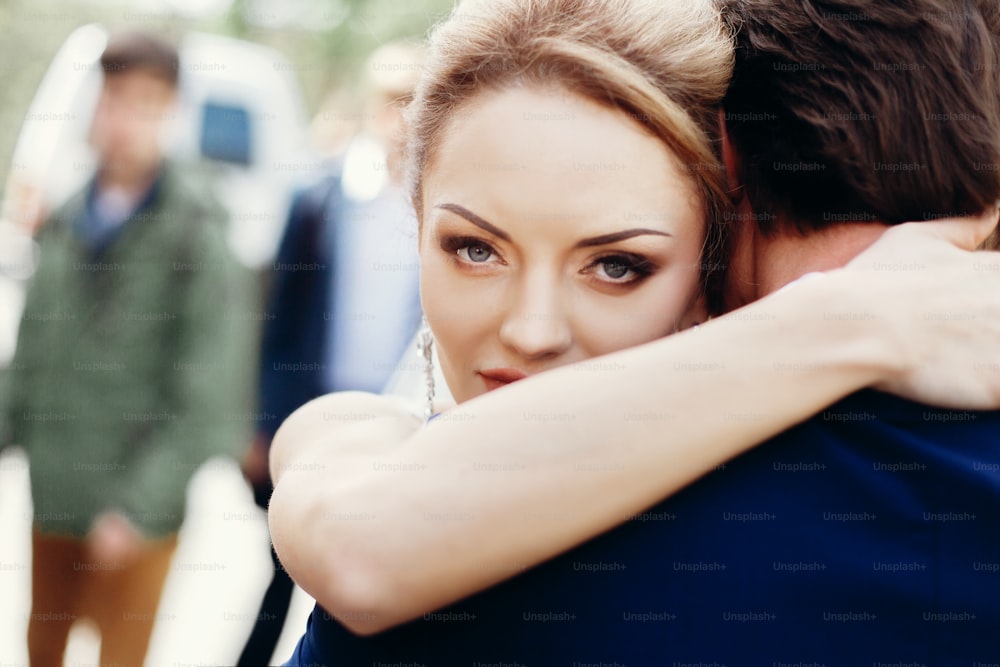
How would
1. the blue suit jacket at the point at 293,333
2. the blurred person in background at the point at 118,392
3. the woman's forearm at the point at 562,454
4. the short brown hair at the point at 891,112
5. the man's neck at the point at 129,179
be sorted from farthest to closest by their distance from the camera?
the blue suit jacket at the point at 293,333
the man's neck at the point at 129,179
the blurred person in background at the point at 118,392
the short brown hair at the point at 891,112
the woman's forearm at the point at 562,454

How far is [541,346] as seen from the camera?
1650 millimetres

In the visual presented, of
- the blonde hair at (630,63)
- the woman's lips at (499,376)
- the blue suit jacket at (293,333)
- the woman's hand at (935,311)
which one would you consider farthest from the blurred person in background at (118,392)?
the woman's hand at (935,311)

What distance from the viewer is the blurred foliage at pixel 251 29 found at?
1484 cm

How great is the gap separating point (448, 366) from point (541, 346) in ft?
1.11

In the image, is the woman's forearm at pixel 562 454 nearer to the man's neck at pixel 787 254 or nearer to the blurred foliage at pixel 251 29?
the man's neck at pixel 787 254

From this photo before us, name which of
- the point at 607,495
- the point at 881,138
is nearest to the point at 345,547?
the point at 607,495

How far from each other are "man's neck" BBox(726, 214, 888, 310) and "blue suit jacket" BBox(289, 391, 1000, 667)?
13.1 inches

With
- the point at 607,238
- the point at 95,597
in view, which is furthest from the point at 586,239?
the point at 95,597

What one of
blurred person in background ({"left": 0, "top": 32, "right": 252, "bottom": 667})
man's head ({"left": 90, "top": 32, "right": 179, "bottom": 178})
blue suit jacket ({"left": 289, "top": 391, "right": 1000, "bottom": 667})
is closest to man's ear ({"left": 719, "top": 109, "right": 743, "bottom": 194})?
blue suit jacket ({"left": 289, "top": 391, "right": 1000, "bottom": 667})

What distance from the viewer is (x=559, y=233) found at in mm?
1633

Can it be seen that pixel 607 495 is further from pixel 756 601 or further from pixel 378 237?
pixel 378 237

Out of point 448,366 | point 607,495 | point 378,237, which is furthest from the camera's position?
point 378,237

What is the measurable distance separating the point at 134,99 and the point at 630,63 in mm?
3279

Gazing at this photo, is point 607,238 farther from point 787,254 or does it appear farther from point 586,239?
point 787,254
